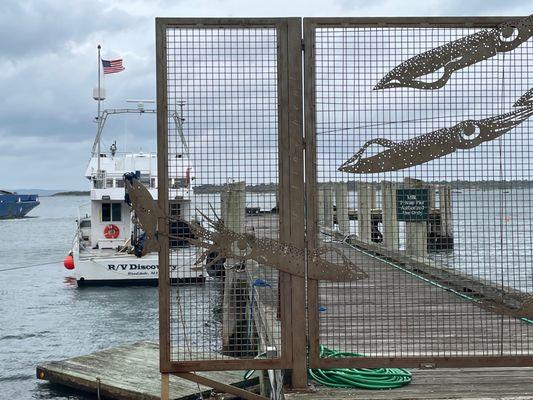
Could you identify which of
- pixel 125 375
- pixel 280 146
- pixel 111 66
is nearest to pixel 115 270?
pixel 111 66

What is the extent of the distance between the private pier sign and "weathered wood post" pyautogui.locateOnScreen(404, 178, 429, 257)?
0.12 ft

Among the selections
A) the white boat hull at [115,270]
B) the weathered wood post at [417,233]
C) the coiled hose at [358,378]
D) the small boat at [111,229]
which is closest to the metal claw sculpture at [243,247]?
the weathered wood post at [417,233]

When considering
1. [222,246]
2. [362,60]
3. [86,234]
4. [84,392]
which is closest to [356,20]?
[362,60]

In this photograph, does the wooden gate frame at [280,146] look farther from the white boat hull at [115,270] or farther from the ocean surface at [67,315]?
the white boat hull at [115,270]

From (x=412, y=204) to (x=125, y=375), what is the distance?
6.04 metres

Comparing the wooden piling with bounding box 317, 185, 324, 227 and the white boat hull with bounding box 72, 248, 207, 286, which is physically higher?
the wooden piling with bounding box 317, 185, 324, 227

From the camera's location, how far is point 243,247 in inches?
193

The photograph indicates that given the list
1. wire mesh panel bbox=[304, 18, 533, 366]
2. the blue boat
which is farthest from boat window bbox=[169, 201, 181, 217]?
the blue boat

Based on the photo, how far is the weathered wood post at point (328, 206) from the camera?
501cm

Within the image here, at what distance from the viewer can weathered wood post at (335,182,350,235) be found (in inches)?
197

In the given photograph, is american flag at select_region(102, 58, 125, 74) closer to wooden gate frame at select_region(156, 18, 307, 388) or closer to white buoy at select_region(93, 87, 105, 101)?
white buoy at select_region(93, 87, 105, 101)

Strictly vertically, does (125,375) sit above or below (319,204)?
below

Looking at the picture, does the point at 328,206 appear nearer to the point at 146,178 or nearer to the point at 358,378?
the point at 358,378

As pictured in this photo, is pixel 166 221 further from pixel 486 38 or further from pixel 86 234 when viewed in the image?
pixel 86 234
